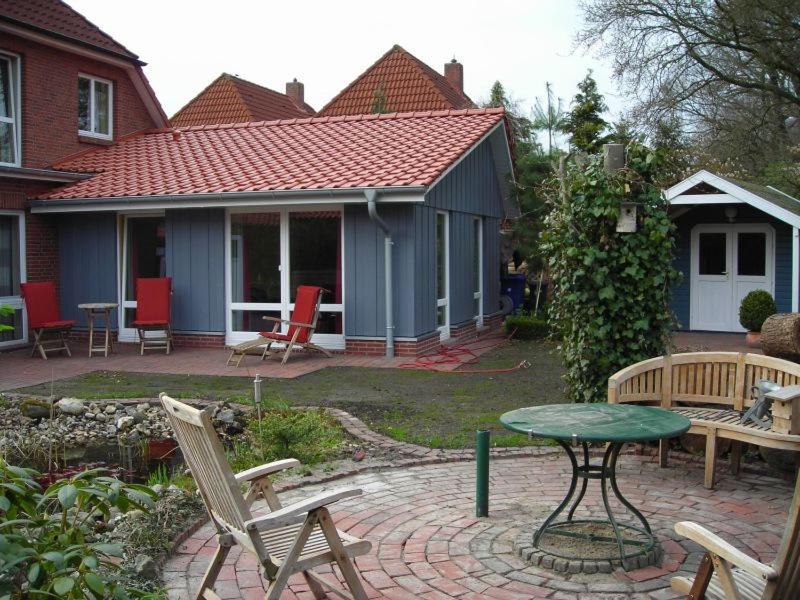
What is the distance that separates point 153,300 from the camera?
14258 millimetres

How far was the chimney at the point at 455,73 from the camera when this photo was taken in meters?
35.1

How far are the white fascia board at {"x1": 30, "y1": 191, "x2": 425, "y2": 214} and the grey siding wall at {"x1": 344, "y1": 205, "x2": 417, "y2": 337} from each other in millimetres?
482

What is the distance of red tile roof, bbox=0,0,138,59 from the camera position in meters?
15.4

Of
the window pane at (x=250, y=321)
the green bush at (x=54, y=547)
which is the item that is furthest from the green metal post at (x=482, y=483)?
the window pane at (x=250, y=321)

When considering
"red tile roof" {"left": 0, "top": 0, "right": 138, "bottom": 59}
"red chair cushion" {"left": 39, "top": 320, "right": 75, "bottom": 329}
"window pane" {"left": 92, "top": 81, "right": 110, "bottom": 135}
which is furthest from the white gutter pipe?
"window pane" {"left": 92, "top": 81, "right": 110, "bottom": 135}

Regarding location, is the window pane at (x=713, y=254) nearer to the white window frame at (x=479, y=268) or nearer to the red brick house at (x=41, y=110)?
the white window frame at (x=479, y=268)

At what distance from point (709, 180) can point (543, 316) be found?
13.8ft

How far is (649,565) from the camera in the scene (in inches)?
176

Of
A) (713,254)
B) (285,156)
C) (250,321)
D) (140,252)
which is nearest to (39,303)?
(140,252)

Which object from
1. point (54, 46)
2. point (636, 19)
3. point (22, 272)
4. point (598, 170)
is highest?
point (636, 19)

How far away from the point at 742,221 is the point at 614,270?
1105 cm

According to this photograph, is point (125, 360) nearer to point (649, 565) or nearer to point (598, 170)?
point (598, 170)

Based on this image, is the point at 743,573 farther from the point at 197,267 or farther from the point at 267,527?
the point at 197,267

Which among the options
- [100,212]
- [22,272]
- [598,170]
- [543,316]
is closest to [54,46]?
[100,212]
